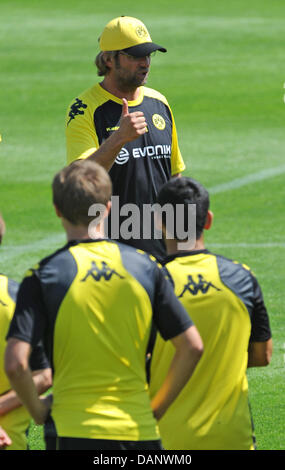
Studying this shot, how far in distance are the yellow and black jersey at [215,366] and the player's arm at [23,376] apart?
0.63 meters

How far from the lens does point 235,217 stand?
38.4 feet

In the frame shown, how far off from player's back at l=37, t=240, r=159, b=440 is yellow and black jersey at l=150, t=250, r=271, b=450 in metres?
0.37

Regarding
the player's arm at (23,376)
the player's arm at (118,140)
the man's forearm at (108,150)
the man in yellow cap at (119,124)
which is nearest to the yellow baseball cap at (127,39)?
the man in yellow cap at (119,124)

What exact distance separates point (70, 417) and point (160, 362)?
0.65 metres

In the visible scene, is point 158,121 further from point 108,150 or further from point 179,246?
point 179,246

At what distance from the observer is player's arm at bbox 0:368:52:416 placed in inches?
154

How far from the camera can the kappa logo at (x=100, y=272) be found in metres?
3.61

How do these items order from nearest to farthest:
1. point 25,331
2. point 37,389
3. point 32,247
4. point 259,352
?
point 25,331 < point 37,389 < point 259,352 < point 32,247

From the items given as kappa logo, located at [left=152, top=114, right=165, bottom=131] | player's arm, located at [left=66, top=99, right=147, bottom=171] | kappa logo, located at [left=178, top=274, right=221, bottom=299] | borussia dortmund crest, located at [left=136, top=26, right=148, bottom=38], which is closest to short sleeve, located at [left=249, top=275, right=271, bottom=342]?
kappa logo, located at [left=178, top=274, right=221, bottom=299]

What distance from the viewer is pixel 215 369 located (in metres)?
3.96

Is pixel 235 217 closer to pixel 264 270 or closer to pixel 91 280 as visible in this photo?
pixel 264 270

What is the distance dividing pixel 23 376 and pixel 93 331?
32 cm

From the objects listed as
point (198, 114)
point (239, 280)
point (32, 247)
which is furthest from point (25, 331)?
point (198, 114)

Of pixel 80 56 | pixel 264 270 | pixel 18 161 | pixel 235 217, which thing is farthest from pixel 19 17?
pixel 264 270
